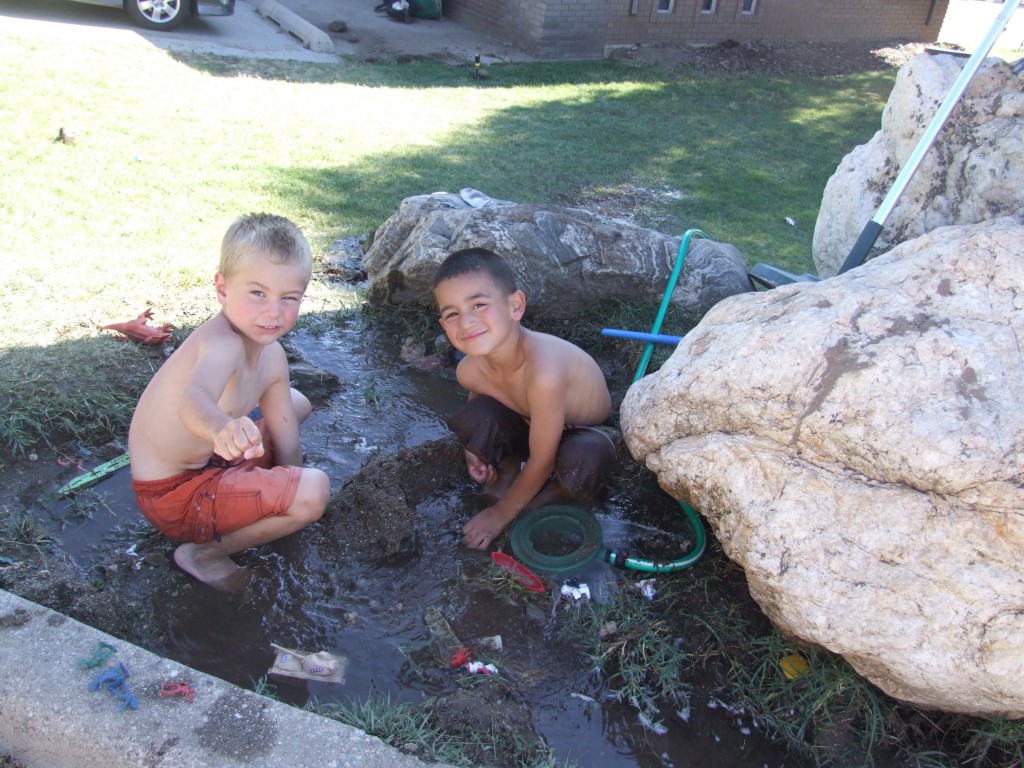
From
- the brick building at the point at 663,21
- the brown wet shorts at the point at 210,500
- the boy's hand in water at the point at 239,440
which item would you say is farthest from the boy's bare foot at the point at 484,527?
the brick building at the point at 663,21

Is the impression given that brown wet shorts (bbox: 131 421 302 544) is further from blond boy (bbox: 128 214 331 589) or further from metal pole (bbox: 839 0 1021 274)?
metal pole (bbox: 839 0 1021 274)

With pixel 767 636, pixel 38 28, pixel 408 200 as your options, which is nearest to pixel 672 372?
pixel 767 636

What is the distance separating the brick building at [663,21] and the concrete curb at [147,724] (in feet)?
36.0

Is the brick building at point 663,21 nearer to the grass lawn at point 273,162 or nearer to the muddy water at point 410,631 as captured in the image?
the grass lawn at point 273,162

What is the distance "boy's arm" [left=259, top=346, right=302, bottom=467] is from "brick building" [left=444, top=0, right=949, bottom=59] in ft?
32.0

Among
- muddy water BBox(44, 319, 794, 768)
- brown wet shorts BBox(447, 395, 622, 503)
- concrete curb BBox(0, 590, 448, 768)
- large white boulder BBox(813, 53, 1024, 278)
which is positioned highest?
large white boulder BBox(813, 53, 1024, 278)

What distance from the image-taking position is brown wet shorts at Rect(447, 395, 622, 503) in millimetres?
3184

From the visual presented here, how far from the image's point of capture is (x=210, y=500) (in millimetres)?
2707

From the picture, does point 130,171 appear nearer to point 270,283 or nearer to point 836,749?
point 270,283

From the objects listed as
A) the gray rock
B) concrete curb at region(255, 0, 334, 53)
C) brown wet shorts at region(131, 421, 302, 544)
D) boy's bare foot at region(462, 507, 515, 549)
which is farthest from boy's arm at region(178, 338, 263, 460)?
concrete curb at region(255, 0, 334, 53)

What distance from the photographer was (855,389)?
2330mm

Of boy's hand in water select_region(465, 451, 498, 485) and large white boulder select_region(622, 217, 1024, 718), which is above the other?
large white boulder select_region(622, 217, 1024, 718)

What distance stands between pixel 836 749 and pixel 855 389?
1070mm

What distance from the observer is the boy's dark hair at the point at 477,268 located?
10.0ft
